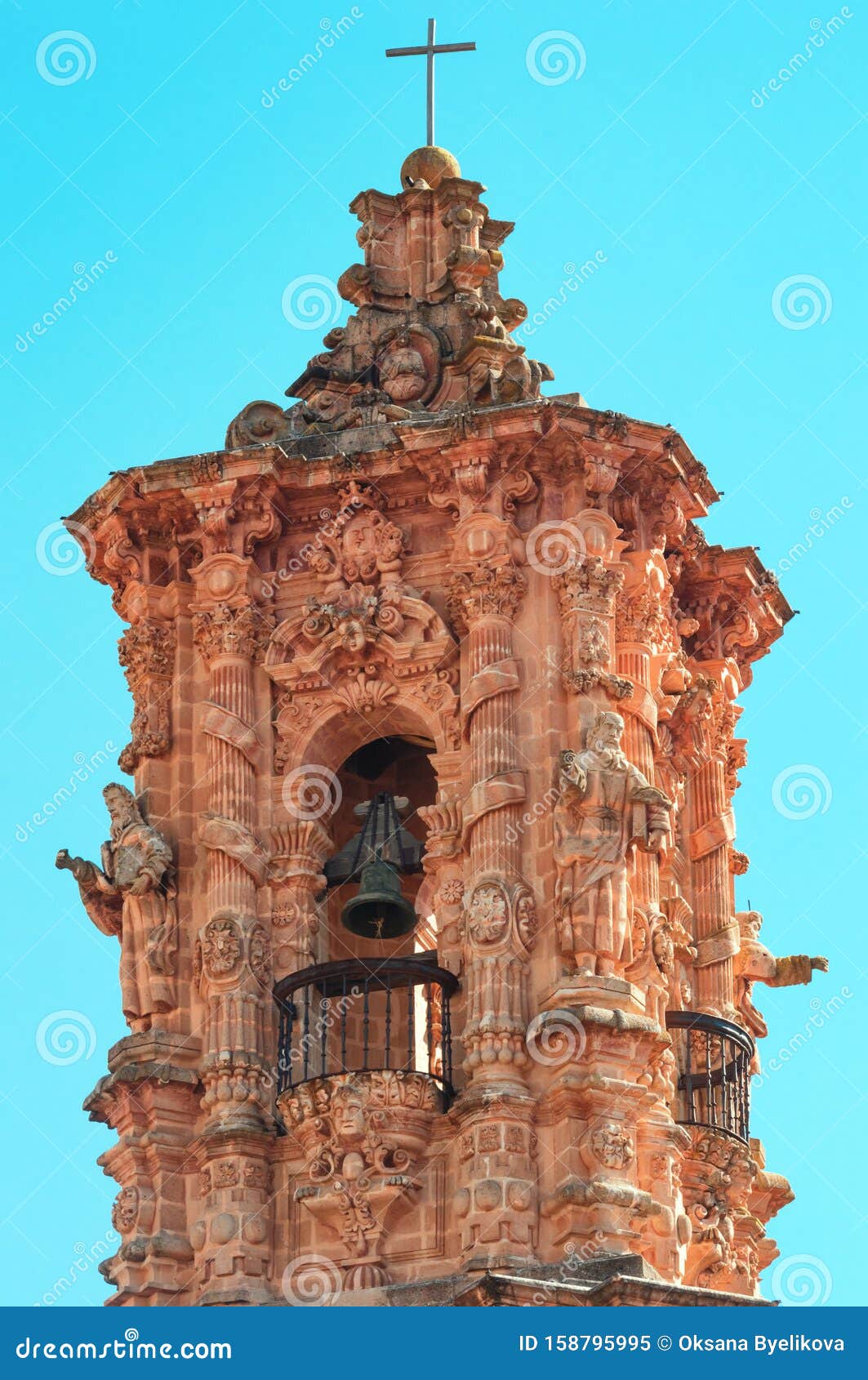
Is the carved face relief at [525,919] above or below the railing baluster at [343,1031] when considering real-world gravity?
above

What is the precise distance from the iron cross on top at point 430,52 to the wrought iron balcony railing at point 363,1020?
8.44m

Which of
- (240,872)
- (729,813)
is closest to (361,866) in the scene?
(240,872)

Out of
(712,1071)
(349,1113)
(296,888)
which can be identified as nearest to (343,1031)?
(296,888)

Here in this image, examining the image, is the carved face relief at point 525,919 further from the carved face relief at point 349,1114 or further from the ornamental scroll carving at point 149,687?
the ornamental scroll carving at point 149,687

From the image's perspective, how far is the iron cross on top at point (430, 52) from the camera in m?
43.0

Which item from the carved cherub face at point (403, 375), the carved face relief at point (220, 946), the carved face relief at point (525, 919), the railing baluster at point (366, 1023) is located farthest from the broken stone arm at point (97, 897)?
the carved cherub face at point (403, 375)

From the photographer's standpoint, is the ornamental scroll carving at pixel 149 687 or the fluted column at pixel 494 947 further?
the ornamental scroll carving at pixel 149 687

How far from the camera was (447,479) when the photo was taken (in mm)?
39781

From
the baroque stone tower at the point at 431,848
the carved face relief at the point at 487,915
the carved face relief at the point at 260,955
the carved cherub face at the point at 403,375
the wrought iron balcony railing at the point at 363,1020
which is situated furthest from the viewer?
the carved cherub face at the point at 403,375

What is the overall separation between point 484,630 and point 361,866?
7.17 ft

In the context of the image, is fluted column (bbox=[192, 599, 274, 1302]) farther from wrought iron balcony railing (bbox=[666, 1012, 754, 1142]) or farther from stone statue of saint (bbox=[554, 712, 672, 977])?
wrought iron balcony railing (bbox=[666, 1012, 754, 1142])

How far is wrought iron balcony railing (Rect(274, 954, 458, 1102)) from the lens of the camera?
125 ft

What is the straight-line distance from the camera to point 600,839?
38.0 metres

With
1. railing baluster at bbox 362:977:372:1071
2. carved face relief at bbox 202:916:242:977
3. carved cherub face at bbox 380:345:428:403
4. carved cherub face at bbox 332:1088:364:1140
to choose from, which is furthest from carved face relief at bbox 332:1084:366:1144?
carved cherub face at bbox 380:345:428:403
